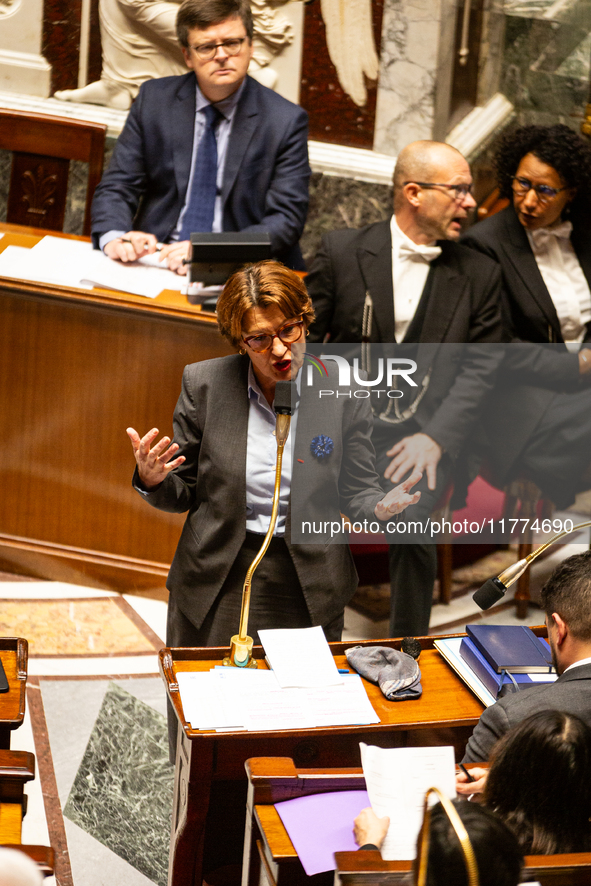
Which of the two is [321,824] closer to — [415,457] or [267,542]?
[267,542]

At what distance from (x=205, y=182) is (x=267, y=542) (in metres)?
2.27

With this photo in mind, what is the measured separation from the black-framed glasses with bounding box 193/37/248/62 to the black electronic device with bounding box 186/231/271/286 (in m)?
0.83

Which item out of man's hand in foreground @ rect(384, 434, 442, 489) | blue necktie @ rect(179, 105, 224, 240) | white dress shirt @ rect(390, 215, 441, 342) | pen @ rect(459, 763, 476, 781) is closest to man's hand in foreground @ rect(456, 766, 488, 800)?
pen @ rect(459, 763, 476, 781)

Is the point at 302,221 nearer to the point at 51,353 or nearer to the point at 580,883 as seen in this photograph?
the point at 51,353

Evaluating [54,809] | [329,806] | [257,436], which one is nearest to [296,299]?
[257,436]

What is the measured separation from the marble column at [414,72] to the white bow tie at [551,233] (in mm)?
1507

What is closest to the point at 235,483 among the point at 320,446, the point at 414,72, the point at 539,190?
the point at 320,446

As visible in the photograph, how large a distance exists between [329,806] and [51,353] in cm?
242

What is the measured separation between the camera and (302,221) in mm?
4125

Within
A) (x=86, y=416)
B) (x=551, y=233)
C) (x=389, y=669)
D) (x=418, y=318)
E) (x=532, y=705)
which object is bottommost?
(x=86, y=416)

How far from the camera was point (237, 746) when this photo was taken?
214 cm

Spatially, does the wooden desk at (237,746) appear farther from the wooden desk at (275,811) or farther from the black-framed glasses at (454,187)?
the black-framed glasses at (454,187)

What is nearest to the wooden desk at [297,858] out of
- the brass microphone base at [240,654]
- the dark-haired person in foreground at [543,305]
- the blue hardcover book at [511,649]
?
the brass microphone base at [240,654]

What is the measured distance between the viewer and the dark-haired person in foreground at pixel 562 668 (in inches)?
75.4
